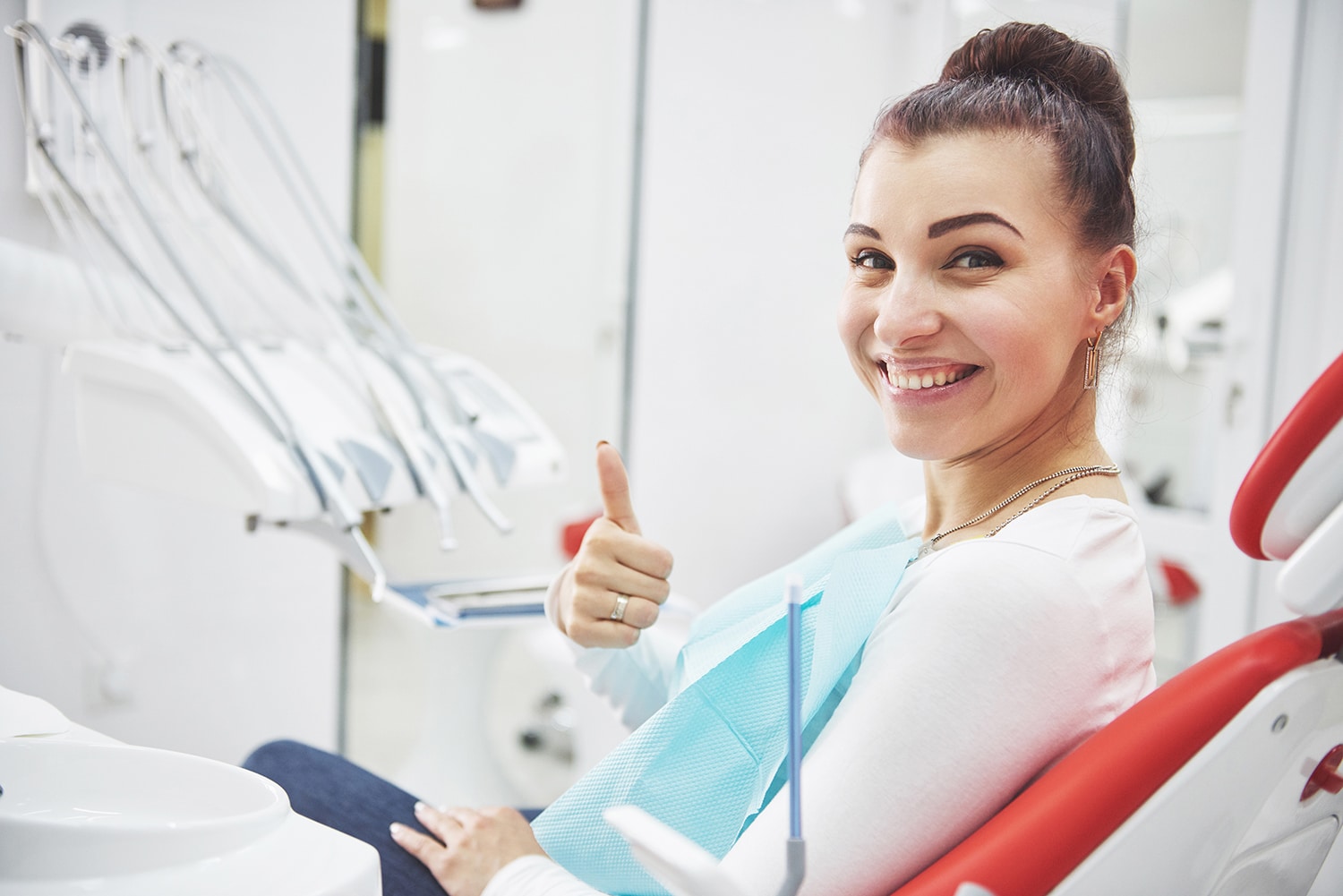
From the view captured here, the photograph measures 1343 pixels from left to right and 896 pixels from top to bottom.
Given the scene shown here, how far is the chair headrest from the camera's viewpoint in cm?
69

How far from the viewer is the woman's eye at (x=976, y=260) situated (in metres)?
0.88

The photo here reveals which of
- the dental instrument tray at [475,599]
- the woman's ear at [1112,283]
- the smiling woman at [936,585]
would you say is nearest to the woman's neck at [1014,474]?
the smiling woman at [936,585]

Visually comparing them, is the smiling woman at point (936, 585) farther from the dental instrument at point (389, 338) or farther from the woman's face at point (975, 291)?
the dental instrument at point (389, 338)

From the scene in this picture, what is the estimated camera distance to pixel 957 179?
34.4 inches

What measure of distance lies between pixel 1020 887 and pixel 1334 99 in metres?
2.40

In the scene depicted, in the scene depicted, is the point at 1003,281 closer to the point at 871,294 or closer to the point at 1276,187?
the point at 871,294

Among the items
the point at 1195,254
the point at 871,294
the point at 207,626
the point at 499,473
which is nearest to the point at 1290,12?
the point at 1195,254

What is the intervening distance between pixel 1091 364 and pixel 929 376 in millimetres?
156

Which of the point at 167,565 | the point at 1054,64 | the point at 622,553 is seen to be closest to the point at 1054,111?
the point at 1054,64

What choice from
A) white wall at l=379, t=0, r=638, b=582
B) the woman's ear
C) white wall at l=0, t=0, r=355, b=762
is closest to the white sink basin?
the woman's ear

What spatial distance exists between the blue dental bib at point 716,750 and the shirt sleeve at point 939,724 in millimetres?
91

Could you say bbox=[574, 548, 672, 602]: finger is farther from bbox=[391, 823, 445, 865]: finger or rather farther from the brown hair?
the brown hair

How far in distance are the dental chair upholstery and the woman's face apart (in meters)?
0.22

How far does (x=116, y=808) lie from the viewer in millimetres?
677
